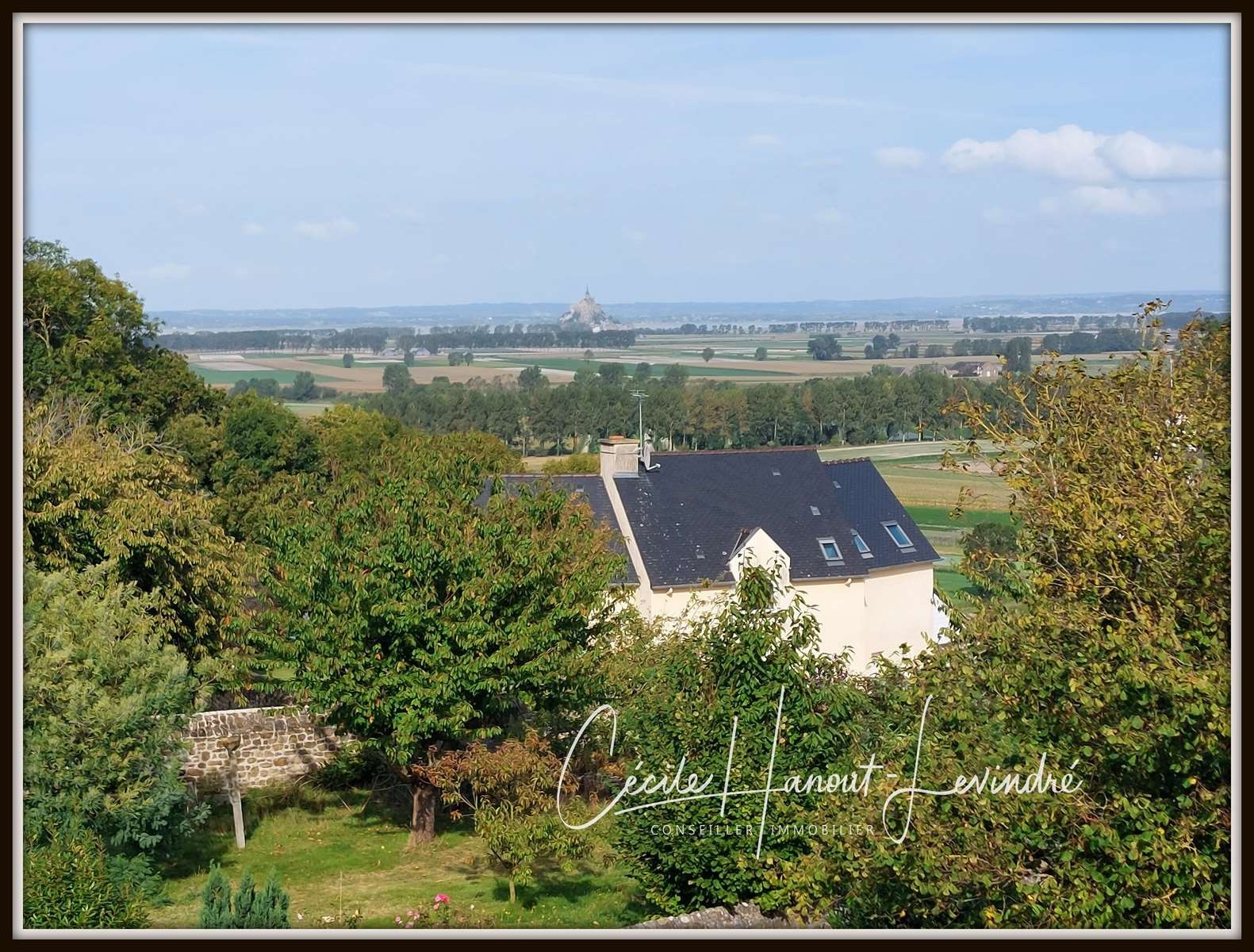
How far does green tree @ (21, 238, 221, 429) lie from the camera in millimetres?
38000

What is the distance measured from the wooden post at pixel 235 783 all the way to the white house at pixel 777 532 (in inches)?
519

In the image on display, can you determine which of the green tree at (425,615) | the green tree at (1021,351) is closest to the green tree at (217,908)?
the green tree at (425,615)

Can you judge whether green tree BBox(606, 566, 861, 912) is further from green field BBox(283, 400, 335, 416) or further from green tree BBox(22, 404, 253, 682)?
green field BBox(283, 400, 335, 416)

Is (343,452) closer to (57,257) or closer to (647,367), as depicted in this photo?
(57,257)

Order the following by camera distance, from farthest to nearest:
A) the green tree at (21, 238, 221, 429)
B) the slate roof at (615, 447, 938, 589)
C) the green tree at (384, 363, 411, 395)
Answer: the green tree at (384, 363, 411, 395) < the green tree at (21, 238, 221, 429) < the slate roof at (615, 447, 938, 589)

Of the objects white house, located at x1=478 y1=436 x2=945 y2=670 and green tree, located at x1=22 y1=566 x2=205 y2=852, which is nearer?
green tree, located at x1=22 y1=566 x2=205 y2=852

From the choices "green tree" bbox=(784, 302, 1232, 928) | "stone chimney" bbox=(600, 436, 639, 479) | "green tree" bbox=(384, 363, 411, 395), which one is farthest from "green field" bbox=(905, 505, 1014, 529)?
"green tree" bbox=(384, 363, 411, 395)

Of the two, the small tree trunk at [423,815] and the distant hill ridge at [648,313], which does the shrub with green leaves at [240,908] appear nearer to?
the small tree trunk at [423,815]

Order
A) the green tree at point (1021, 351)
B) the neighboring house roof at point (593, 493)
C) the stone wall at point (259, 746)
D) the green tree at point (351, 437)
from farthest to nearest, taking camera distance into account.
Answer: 1. the green tree at point (1021, 351)
2. the green tree at point (351, 437)
3. the neighboring house roof at point (593, 493)
4. the stone wall at point (259, 746)

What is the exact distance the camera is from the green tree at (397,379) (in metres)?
104

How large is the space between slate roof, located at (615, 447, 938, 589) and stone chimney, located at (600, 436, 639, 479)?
0.75 feet

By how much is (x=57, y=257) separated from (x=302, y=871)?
2808 cm

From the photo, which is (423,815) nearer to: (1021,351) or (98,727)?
(98,727)

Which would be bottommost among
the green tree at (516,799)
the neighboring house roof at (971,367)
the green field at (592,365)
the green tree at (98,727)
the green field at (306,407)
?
the green tree at (516,799)
